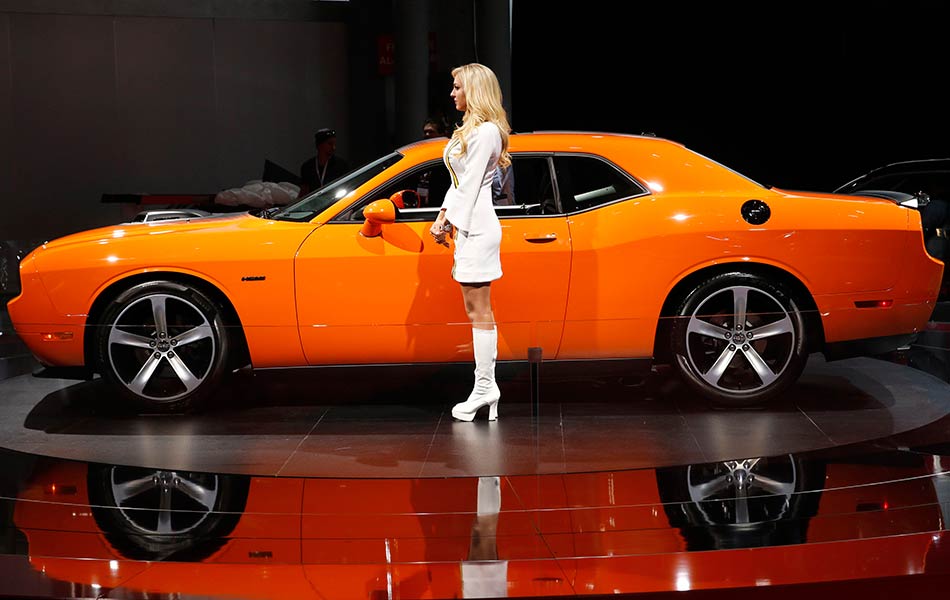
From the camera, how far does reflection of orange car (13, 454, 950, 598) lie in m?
2.93

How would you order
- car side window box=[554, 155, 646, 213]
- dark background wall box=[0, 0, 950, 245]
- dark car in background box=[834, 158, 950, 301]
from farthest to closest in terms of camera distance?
dark background wall box=[0, 0, 950, 245], dark car in background box=[834, 158, 950, 301], car side window box=[554, 155, 646, 213]

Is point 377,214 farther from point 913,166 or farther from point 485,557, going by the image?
point 913,166

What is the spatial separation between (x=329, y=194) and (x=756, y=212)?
2.02 metres

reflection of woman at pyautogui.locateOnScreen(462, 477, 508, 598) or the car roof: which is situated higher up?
the car roof

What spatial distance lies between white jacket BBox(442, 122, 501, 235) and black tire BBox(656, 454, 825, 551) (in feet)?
4.39

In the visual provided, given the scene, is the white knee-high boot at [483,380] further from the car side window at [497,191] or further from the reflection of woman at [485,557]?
the car side window at [497,191]

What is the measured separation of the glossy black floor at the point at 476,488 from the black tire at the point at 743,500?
0.04ft

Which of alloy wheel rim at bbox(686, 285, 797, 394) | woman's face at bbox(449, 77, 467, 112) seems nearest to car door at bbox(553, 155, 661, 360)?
alloy wheel rim at bbox(686, 285, 797, 394)

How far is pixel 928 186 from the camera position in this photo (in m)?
8.55

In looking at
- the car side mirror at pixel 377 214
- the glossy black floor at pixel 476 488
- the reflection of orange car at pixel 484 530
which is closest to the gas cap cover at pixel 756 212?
the glossy black floor at pixel 476 488

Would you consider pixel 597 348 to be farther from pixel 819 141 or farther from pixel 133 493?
pixel 819 141

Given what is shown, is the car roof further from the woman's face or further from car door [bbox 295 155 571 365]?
the woman's face

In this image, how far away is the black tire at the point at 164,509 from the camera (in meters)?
3.26

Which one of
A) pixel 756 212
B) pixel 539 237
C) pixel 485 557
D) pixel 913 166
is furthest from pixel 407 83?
pixel 485 557
